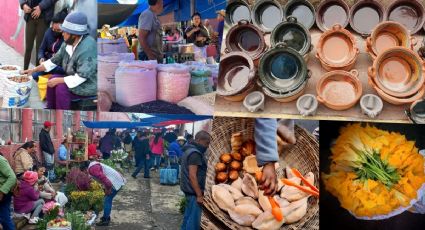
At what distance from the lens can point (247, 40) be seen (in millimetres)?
4031

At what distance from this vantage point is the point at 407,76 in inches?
155

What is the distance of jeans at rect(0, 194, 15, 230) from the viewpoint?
4.11m

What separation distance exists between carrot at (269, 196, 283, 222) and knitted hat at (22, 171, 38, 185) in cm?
157

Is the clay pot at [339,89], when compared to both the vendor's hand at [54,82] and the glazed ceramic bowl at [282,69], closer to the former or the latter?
the glazed ceramic bowl at [282,69]

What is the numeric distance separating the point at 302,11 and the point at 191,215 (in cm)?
151

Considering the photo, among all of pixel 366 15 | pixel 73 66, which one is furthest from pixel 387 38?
pixel 73 66

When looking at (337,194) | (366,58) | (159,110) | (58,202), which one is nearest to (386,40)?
(366,58)

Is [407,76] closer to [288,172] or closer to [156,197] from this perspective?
[288,172]

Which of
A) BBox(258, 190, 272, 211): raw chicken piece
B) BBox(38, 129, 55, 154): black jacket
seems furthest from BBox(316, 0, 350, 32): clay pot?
BBox(38, 129, 55, 154): black jacket

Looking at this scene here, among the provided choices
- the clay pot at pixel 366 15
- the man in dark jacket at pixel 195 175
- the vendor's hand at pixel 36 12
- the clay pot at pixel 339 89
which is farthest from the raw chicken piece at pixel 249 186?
the vendor's hand at pixel 36 12

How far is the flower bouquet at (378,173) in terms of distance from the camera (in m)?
3.98

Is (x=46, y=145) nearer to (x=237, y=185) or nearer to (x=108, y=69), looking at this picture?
(x=108, y=69)

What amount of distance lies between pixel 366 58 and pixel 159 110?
138 centimetres

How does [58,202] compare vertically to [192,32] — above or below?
below
